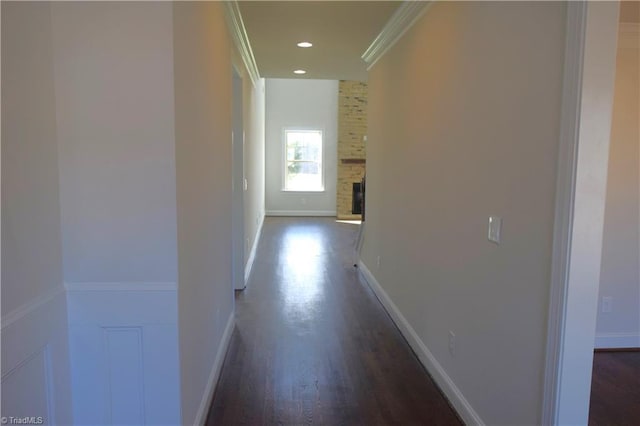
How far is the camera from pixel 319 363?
10.1 feet

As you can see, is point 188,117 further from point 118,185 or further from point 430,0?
point 430,0

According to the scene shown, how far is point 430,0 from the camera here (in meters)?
2.84

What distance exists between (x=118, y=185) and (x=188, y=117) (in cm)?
43

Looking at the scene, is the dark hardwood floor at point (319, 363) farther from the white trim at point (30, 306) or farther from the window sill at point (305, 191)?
the window sill at point (305, 191)

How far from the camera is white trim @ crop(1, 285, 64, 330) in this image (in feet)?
4.43

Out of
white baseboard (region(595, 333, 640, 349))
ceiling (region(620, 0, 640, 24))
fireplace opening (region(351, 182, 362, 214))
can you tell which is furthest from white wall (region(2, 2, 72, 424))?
Answer: fireplace opening (region(351, 182, 362, 214))

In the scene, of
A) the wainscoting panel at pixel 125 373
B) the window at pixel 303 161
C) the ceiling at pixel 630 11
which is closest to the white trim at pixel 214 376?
the wainscoting panel at pixel 125 373

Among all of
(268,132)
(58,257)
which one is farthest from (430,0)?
(268,132)

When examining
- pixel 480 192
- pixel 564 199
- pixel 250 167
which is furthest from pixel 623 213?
pixel 250 167

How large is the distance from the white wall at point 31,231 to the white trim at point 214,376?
0.72 meters

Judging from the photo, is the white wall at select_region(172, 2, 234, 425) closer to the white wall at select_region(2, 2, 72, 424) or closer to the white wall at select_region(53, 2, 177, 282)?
the white wall at select_region(53, 2, 177, 282)

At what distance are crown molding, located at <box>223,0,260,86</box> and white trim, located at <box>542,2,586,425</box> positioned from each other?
2277 mm

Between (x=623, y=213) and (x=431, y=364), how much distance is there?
1778 mm

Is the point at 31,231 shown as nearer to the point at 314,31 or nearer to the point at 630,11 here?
the point at 314,31
